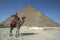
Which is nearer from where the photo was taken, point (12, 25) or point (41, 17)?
point (12, 25)

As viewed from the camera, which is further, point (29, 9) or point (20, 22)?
point (29, 9)

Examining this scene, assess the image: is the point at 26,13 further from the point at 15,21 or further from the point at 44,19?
the point at 15,21

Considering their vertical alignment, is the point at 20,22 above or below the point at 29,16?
below

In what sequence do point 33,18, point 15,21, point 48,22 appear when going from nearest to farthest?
point 15,21 → point 48,22 → point 33,18

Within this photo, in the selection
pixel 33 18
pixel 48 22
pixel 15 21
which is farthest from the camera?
pixel 33 18

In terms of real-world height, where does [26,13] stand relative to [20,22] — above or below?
above

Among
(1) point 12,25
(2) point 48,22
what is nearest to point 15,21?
(1) point 12,25

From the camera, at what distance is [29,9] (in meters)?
125

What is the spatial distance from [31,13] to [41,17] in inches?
296

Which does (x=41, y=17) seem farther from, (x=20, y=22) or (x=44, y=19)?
(x=20, y=22)

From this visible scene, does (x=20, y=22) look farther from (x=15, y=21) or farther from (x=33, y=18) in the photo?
(x=33, y=18)

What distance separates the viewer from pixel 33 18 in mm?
122000

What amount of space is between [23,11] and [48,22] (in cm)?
1710

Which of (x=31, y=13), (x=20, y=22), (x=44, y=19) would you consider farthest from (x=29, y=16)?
(x=20, y=22)
